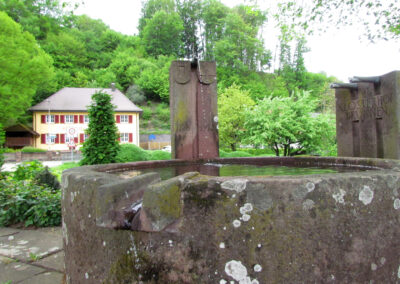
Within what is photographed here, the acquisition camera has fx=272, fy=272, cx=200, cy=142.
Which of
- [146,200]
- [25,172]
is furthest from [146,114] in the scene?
[146,200]

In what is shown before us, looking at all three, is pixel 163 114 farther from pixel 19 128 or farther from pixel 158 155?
pixel 158 155

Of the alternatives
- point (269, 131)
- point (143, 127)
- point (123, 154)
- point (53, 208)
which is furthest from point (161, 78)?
point (53, 208)

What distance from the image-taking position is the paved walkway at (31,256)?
260 cm

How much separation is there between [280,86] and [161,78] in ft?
89.1

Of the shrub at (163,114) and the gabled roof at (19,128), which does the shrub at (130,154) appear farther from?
the shrub at (163,114)

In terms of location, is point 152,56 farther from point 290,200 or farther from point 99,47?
point 290,200

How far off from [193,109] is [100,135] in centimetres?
602

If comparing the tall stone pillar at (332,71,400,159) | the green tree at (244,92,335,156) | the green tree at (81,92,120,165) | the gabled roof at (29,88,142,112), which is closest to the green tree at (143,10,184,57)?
the gabled roof at (29,88,142,112)

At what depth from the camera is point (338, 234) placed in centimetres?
131

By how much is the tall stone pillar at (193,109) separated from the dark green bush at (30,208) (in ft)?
7.30

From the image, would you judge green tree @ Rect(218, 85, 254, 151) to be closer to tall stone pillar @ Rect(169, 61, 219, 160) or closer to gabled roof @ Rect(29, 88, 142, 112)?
gabled roof @ Rect(29, 88, 142, 112)

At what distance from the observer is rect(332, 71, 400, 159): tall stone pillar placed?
5719 millimetres

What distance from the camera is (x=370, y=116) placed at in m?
6.27

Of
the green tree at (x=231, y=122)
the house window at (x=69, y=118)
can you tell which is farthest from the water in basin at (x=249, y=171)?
the house window at (x=69, y=118)
